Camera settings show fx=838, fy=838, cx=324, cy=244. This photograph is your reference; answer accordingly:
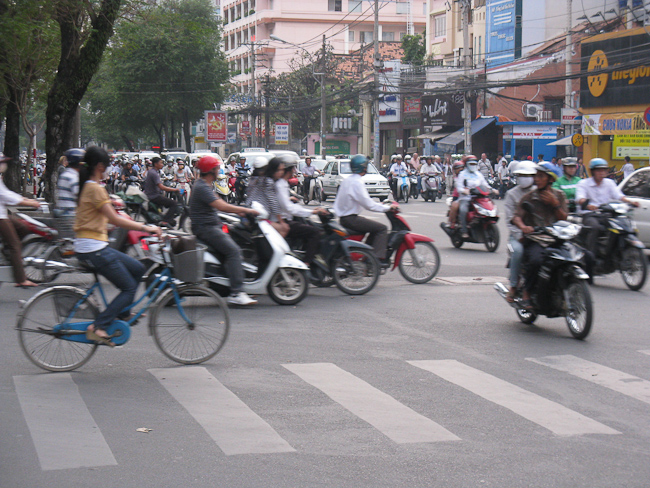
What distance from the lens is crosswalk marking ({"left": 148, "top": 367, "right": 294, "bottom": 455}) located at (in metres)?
4.94

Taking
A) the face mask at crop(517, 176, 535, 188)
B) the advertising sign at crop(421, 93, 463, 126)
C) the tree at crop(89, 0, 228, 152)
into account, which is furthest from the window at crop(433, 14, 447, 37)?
the face mask at crop(517, 176, 535, 188)

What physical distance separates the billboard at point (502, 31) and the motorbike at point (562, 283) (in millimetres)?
46191

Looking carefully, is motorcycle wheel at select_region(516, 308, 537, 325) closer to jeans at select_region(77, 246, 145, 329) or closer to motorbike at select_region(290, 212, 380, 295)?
motorbike at select_region(290, 212, 380, 295)

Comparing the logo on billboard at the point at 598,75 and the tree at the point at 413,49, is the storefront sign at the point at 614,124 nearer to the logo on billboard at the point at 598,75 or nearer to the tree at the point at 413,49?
the logo on billboard at the point at 598,75

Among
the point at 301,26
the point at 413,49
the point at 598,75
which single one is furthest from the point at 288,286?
the point at 301,26

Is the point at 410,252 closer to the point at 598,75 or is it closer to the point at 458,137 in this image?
the point at 598,75

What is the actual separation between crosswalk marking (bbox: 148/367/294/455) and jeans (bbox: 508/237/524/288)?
3.54m

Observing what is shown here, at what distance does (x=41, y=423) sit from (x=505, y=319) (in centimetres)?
556

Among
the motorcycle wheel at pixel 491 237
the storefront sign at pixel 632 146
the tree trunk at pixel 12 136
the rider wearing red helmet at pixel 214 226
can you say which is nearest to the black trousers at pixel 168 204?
the motorcycle wheel at pixel 491 237

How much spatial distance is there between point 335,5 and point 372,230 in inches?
3701

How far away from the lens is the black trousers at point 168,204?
1672 cm

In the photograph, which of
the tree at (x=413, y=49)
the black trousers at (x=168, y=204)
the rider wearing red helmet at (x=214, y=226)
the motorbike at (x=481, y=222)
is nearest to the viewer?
the rider wearing red helmet at (x=214, y=226)

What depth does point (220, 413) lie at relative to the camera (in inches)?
220

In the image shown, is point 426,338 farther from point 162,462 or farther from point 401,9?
point 401,9
